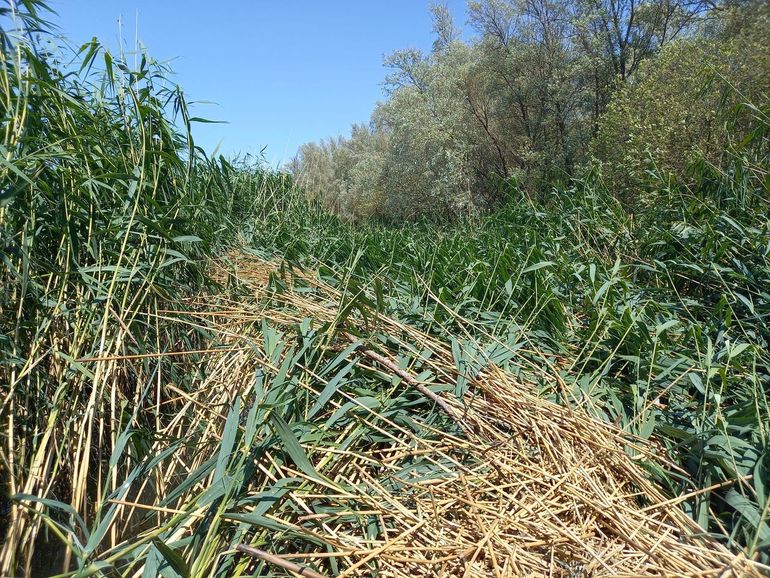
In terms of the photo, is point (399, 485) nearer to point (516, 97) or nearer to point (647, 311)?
point (647, 311)

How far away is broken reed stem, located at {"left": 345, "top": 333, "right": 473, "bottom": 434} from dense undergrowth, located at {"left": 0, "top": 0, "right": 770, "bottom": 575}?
0.08 metres

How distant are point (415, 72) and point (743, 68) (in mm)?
8304

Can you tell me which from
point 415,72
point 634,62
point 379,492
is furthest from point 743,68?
point 415,72

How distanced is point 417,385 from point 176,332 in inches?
53.6

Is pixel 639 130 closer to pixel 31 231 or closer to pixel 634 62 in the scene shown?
pixel 634 62

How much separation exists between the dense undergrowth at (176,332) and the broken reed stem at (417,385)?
0.28ft

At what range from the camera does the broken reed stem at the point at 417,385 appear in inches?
73.0

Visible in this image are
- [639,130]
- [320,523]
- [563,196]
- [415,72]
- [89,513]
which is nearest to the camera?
[320,523]

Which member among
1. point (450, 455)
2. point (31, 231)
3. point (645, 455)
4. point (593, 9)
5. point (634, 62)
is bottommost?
point (645, 455)

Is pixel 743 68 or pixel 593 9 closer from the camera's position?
pixel 743 68

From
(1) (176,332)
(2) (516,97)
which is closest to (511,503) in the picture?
(1) (176,332)

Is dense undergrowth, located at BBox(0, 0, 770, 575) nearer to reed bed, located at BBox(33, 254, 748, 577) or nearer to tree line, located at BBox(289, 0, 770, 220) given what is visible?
reed bed, located at BBox(33, 254, 748, 577)

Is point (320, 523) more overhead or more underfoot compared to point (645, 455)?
more overhead

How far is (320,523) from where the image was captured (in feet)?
4.92
